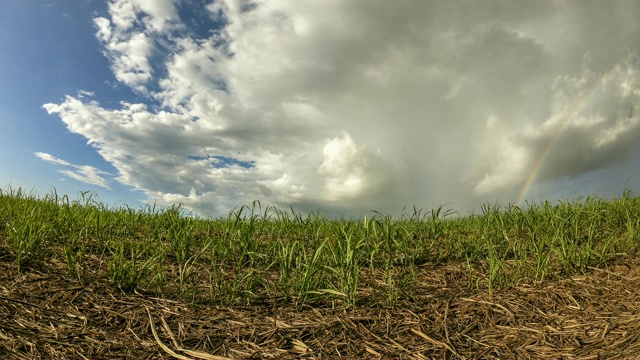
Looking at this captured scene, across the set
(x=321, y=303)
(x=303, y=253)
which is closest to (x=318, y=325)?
(x=321, y=303)

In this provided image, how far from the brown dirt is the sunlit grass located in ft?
0.58

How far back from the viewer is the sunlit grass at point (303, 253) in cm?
344

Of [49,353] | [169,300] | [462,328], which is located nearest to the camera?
[49,353]

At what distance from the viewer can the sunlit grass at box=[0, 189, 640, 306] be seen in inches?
135

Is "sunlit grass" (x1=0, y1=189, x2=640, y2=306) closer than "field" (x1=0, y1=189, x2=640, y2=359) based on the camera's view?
No

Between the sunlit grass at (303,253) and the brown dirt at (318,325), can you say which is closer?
the brown dirt at (318,325)

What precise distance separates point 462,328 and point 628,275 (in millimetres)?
2122

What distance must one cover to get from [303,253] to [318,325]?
130cm

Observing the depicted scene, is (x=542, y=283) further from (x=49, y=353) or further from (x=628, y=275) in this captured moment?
(x=49, y=353)

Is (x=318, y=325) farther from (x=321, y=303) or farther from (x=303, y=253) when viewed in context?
(x=303, y=253)

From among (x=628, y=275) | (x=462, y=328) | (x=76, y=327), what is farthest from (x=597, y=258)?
(x=76, y=327)

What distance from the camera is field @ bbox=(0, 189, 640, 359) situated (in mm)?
2709

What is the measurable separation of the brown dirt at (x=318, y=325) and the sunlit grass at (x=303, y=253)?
18cm

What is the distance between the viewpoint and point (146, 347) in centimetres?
266
